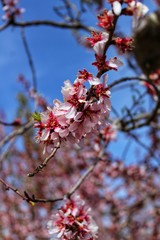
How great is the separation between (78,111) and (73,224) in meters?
0.73

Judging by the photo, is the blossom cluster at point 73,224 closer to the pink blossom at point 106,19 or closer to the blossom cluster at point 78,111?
the blossom cluster at point 78,111

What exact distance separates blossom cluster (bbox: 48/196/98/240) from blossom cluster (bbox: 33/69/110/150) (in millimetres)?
579

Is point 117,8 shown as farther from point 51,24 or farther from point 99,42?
point 51,24

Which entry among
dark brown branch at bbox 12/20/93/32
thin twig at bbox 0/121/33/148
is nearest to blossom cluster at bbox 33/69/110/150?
thin twig at bbox 0/121/33/148

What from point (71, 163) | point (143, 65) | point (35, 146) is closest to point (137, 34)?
point (143, 65)

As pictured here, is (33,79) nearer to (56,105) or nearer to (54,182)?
(56,105)

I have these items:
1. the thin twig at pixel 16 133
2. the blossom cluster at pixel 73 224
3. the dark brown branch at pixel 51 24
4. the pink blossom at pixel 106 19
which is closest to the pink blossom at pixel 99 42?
the pink blossom at pixel 106 19

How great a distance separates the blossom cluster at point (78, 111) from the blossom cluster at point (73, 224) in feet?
1.90

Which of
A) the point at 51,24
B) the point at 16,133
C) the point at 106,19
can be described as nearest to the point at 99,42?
the point at 106,19

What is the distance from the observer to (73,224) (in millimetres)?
1761

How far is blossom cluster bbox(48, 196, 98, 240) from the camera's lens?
1696 mm

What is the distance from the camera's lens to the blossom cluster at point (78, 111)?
4.34ft

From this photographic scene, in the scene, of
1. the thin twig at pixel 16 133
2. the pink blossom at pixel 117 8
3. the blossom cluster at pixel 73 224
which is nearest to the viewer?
the pink blossom at pixel 117 8

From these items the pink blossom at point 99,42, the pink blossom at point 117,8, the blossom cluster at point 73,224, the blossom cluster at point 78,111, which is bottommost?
the blossom cluster at point 73,224
